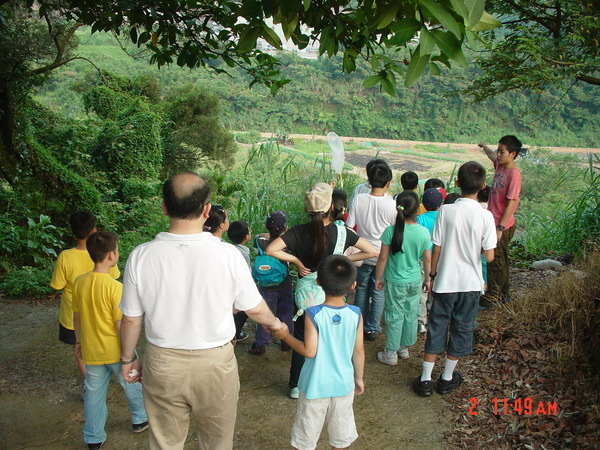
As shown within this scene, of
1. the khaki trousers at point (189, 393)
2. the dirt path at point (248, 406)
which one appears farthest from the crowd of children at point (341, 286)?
the khaki trousers at point (189, 393)

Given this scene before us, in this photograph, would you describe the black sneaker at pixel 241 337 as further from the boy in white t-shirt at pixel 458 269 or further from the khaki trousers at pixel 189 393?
the khaki trousers at pixel 189 393

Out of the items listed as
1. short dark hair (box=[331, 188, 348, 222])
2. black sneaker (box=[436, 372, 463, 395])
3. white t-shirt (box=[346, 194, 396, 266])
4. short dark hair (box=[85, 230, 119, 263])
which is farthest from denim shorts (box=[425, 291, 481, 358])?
short dark hair (box=[85, 230, 119, 263])

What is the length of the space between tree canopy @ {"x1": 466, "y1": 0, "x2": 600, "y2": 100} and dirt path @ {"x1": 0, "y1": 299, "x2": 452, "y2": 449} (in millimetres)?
3268

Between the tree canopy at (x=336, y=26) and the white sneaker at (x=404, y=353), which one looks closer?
the tree canopy at (x=336, y=26)

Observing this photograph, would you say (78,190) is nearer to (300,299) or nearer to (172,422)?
(300,299)

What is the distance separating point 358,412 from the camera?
3.43m

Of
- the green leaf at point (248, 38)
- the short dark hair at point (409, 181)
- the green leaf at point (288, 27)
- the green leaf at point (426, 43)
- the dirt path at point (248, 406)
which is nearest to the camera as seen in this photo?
the green leaf at point (426, 43)

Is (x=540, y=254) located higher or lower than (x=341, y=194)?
lower

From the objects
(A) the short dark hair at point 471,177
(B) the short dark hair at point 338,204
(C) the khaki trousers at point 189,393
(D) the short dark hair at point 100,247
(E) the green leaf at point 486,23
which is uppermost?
(E) the green leaf at point 486,23

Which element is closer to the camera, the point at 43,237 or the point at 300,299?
the point at 300,299

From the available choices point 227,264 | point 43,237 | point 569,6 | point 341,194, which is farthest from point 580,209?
point 43,237

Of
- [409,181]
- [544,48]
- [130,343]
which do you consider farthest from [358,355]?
[544,48]

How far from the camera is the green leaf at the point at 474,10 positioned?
1679 millimetres

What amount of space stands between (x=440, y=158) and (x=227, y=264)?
Result: 34.4m
